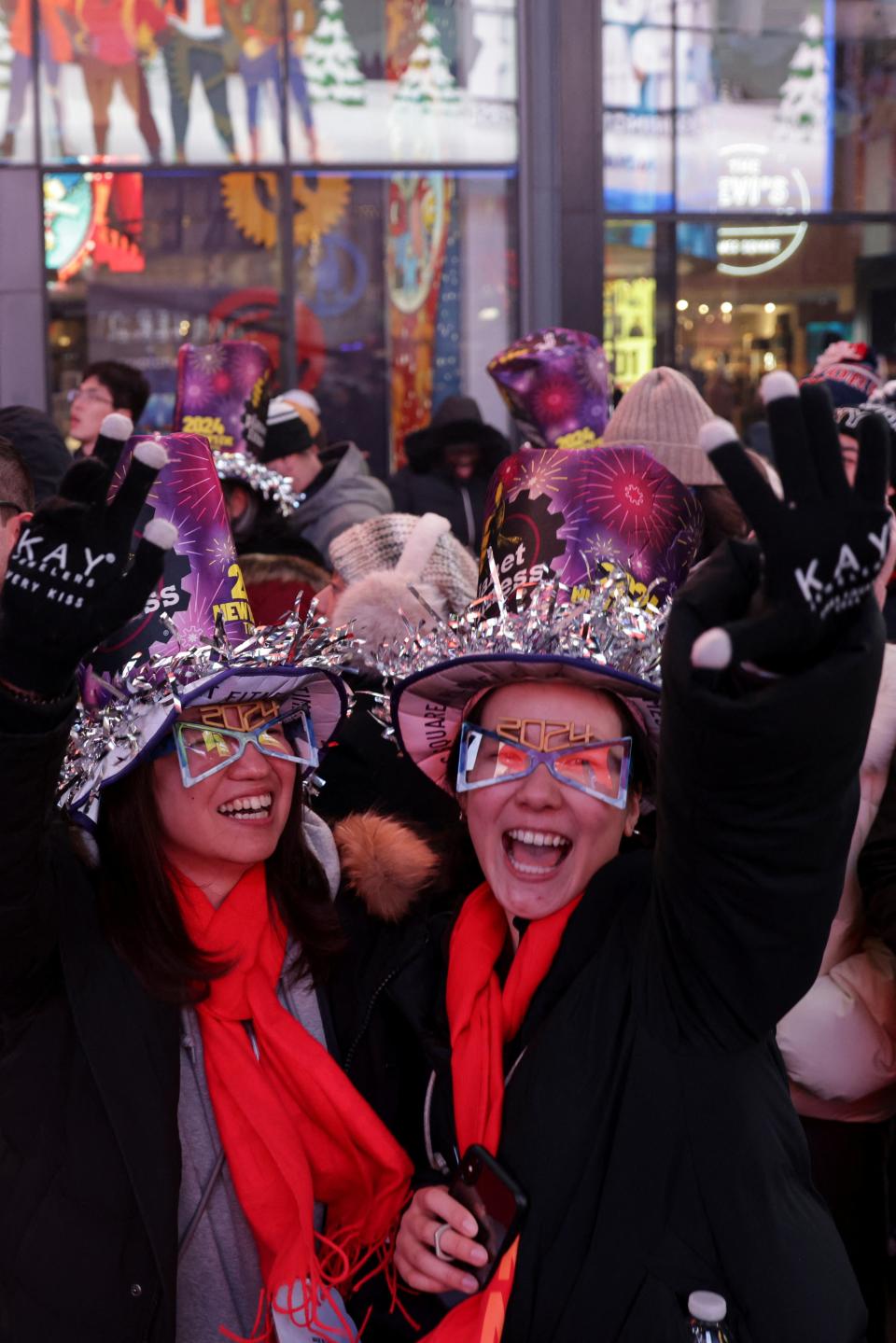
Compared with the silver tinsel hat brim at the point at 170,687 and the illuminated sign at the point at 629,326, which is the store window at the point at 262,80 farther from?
the silver tinsel hat brim at the point at 170,687

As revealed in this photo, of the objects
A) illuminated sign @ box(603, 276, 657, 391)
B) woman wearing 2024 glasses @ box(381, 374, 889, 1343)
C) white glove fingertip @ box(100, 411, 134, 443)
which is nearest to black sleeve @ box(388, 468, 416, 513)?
illuminated sign @ box(603, 276, 657, 391)

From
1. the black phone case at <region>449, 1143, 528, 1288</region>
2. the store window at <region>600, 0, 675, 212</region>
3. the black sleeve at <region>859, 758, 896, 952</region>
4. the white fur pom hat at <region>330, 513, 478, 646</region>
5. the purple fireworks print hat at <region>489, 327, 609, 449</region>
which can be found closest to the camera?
the black phone case at <region>449, 1143, 528, 1288</region>

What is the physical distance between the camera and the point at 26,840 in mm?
2088

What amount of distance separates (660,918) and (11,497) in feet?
5.94

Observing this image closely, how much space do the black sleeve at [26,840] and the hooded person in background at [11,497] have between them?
0.94 meters

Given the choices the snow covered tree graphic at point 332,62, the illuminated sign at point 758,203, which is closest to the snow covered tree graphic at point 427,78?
the snow covered tree graphic at point 332,62

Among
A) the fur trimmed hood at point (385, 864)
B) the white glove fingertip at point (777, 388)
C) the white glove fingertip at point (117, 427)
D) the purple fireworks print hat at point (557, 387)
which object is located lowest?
the fur trimmed hood at point (385, 864)

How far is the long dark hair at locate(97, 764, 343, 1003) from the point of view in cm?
240

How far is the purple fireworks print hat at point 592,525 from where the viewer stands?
2500 millimetres

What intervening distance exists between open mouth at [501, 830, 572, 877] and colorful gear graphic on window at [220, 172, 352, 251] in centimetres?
894

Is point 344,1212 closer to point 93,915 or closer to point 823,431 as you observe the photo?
point 93,915

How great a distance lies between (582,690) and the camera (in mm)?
2336

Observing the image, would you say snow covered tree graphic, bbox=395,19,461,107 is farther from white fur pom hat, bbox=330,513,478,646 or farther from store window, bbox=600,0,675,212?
white fur pom hat, bbox=330,513,478,646

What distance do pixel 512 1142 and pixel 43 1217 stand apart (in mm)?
721
